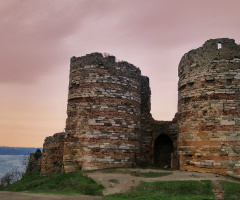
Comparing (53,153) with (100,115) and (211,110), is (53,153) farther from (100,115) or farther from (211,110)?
(211,110)

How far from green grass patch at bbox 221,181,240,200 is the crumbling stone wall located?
12.4 metres

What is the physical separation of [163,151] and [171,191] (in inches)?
339

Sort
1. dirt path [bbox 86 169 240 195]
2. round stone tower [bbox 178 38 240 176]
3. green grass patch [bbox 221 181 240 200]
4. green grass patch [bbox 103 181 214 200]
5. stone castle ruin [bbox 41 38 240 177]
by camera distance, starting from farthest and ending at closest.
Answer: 1. stone castle ruin [bbox 41 38 240 177]
2. round stone tower [bbox 178 38 240 176]
3. dirt path [bbox 86 169 240 195]
4. green grass patch [bbox 221 181 240 200]
5. green grass patch [bbox 103 181 214 200]

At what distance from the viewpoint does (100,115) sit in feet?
50.4

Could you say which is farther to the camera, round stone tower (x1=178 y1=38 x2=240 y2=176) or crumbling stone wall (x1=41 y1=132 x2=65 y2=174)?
crumbling stone wall (x1=41 y1=132 x2=65 y2=174)

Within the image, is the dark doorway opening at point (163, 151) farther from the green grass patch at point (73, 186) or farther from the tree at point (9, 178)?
the tree at point (9, 178)

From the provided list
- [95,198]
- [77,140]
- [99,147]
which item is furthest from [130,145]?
[95,198]

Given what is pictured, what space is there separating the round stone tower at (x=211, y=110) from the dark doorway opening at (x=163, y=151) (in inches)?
159

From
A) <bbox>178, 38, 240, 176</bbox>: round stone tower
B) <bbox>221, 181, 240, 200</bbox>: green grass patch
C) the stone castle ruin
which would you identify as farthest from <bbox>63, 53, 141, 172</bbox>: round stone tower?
<bbox>221, 181, 240, 200</bbox>: green grass patch

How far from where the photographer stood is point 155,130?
18641 mm

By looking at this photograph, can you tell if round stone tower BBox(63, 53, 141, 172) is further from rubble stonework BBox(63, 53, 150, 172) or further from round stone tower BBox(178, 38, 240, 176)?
round stone tower BBox(178, 38, 240, 176)

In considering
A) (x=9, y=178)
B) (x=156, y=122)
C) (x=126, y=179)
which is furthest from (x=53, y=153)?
(x=9, y=178)

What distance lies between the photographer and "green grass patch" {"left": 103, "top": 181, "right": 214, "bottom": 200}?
31.0 ft

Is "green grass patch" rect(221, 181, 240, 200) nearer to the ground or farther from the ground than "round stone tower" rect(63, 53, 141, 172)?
nearer to the ground
